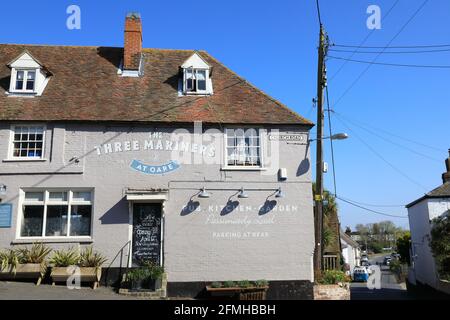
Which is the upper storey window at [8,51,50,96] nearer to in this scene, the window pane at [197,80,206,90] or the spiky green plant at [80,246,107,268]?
the window pane at [197,80,206,90]

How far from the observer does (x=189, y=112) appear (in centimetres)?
1706

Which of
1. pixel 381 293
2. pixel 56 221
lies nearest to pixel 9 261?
pixel 56 221

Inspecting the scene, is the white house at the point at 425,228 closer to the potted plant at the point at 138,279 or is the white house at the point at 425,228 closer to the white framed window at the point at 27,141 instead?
the potted plant at the point at 138,279

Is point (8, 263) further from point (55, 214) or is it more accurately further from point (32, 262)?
point (55, 214)

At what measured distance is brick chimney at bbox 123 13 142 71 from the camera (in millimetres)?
18922

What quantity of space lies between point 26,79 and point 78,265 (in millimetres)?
7458

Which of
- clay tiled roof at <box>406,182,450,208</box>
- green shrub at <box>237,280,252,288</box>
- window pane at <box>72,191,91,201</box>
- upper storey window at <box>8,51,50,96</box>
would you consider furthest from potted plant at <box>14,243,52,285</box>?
clay tiled roof at <box>406,182,450,208</box>

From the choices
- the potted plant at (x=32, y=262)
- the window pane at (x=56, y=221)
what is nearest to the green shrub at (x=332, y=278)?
the window pane at (x=56, y=221)

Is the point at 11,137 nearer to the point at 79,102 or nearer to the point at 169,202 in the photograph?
the point at 79,102

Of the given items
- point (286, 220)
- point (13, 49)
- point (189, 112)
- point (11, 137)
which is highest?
point (13, 49)

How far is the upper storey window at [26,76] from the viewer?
56.3ft
